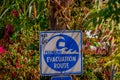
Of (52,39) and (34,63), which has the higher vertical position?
(52,39)

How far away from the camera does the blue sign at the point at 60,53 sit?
468 cm

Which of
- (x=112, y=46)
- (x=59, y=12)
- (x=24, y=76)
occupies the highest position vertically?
(x=59, y=12)

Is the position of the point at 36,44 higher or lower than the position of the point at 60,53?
lower

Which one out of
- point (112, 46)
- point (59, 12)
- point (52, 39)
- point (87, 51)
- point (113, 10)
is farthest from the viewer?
point (87, 51)

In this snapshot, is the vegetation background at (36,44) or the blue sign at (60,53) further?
the vegetation background at (36,44)

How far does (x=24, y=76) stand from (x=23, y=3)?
3.85 ft

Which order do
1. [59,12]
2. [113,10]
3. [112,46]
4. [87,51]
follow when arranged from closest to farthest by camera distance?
[113,10] → [59,12] → [112,46] → [87,51]

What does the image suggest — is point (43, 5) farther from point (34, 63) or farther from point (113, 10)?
point (113, 10)

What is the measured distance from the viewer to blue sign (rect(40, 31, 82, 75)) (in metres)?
4.68

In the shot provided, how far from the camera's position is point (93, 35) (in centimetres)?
779

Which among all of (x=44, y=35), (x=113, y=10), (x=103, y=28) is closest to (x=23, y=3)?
(x=103, y=28)

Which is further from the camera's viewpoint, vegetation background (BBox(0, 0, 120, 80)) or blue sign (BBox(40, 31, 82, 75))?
vegetation background (BBox(0, 0, 120, 80))

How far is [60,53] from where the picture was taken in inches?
184

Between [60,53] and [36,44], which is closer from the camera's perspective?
[60,53]
